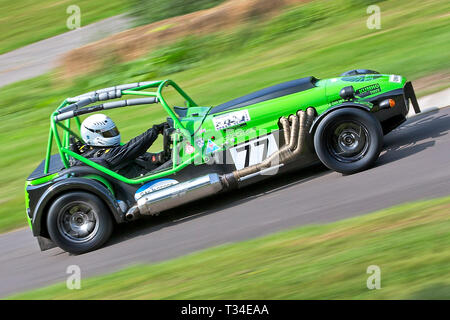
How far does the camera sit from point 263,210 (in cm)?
756

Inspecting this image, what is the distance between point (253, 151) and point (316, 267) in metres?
2.53

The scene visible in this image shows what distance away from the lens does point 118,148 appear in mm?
8141

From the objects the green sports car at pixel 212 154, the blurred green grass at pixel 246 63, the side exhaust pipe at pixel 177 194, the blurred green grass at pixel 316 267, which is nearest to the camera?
the blurred green grass at pixel 316 267

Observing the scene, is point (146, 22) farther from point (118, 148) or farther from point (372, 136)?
point (372, 136)

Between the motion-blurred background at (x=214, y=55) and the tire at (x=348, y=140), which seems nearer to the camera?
the tire at (x=348, y=140)

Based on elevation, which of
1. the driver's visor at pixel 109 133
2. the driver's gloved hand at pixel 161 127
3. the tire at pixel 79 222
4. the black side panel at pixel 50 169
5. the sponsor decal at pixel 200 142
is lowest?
the tire at pixel 79 222

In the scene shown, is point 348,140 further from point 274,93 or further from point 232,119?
point 232,119

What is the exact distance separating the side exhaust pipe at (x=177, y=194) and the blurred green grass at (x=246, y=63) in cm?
273

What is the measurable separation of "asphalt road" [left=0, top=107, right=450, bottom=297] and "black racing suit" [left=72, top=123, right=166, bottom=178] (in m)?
0.81

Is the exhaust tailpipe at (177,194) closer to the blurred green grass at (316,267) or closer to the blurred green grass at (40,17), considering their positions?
the blurred green grass at (316,267)

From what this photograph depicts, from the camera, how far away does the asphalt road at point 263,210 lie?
7.00 metres

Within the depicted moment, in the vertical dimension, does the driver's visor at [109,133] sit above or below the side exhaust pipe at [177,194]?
above

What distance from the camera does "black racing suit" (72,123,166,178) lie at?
8078 millimetres

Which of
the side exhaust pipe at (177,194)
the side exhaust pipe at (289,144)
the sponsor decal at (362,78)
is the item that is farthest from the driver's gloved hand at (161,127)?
the sponsor decal at (362,78)
